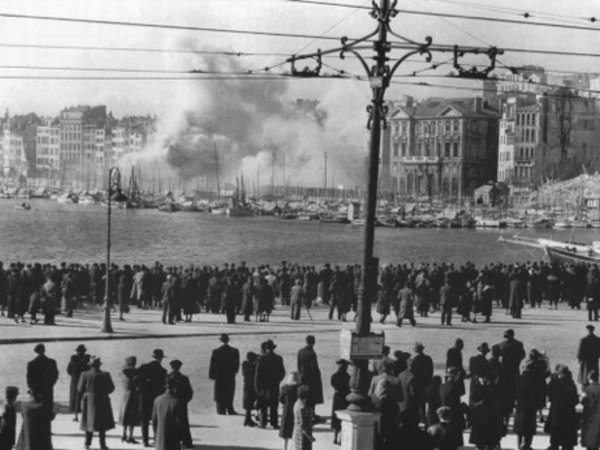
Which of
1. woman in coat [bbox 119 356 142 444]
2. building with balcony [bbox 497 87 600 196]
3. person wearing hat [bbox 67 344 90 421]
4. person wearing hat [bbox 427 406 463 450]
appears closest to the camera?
person wearing hat [bbox 427 406 463 450]

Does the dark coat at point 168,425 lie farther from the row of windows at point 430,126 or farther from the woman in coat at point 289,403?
the row of windows at point 430,126

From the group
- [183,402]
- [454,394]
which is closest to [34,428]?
[183,402]

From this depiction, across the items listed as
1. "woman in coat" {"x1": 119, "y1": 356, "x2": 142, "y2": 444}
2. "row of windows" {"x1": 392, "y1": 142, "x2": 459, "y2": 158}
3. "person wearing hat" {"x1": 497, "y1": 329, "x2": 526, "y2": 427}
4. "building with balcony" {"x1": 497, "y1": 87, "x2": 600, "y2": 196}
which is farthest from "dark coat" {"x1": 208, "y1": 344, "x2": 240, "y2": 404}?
"row of windows" {"x1": 392, "y1": 142, "x2": 459, "y2": 158}

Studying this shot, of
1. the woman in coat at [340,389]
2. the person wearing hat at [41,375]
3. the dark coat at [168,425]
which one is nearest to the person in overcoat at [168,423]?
the dark coat at [168,425]

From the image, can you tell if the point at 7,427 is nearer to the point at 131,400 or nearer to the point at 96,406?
the point at 96,406

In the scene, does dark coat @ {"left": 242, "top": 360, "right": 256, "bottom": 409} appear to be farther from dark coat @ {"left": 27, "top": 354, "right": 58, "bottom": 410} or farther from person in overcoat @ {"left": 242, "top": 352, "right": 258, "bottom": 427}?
dark coat @ {"left": 27, "top": 354, "right": 58, "bottom": 410}

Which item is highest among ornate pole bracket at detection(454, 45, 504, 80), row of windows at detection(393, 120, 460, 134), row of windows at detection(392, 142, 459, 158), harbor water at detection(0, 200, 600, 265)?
row of windows at detection(393, 120, 460, 134)
